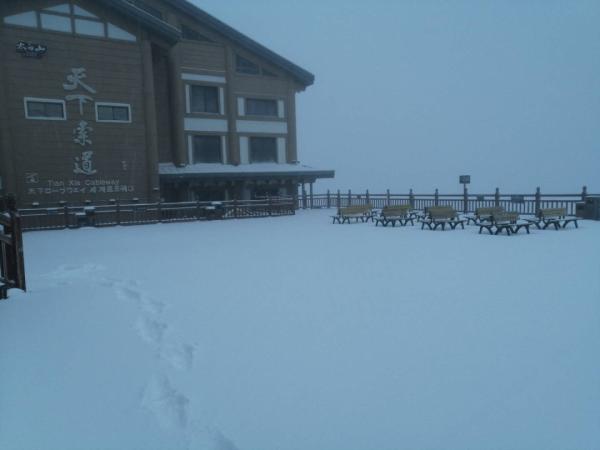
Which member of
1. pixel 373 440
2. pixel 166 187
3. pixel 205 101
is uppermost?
pixel 205 101

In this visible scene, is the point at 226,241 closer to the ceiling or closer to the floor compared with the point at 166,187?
closer to the floor

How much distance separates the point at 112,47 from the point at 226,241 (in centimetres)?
1281

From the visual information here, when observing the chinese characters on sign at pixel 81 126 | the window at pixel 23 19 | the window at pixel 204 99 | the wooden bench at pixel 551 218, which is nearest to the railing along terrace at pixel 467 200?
the wooden bench at pixel 551 218

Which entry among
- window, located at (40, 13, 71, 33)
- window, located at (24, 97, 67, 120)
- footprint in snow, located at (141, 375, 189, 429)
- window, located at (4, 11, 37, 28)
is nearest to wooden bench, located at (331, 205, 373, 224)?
window, located at (24, 97, 67, 120)

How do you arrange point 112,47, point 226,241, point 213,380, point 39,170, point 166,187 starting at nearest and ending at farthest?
point 213,380 → point 226,241 → point 39,170 → point 112,47 → point 166,187

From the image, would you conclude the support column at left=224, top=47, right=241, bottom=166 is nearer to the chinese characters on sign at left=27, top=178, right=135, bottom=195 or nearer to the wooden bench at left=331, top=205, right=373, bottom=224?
the chinese characters on sign at left=27, top=178, right=135, bottom=195

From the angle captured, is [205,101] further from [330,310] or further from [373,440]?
[373,440]

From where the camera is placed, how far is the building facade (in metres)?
18.1

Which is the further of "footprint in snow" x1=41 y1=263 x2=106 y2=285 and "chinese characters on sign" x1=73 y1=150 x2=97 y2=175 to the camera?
"chinese characters on sign" x1=73 y1=150 x2=97 y2=175

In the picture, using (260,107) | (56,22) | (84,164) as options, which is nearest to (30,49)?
(56,22)

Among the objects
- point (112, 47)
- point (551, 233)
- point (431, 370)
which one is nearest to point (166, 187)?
point (112, 47)

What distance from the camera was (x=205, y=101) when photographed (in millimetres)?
25203

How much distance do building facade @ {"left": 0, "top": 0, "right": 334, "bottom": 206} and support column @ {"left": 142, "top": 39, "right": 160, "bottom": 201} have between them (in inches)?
1.9

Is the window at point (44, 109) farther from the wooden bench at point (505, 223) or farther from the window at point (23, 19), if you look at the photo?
the wooden bench at point (505, 223)
